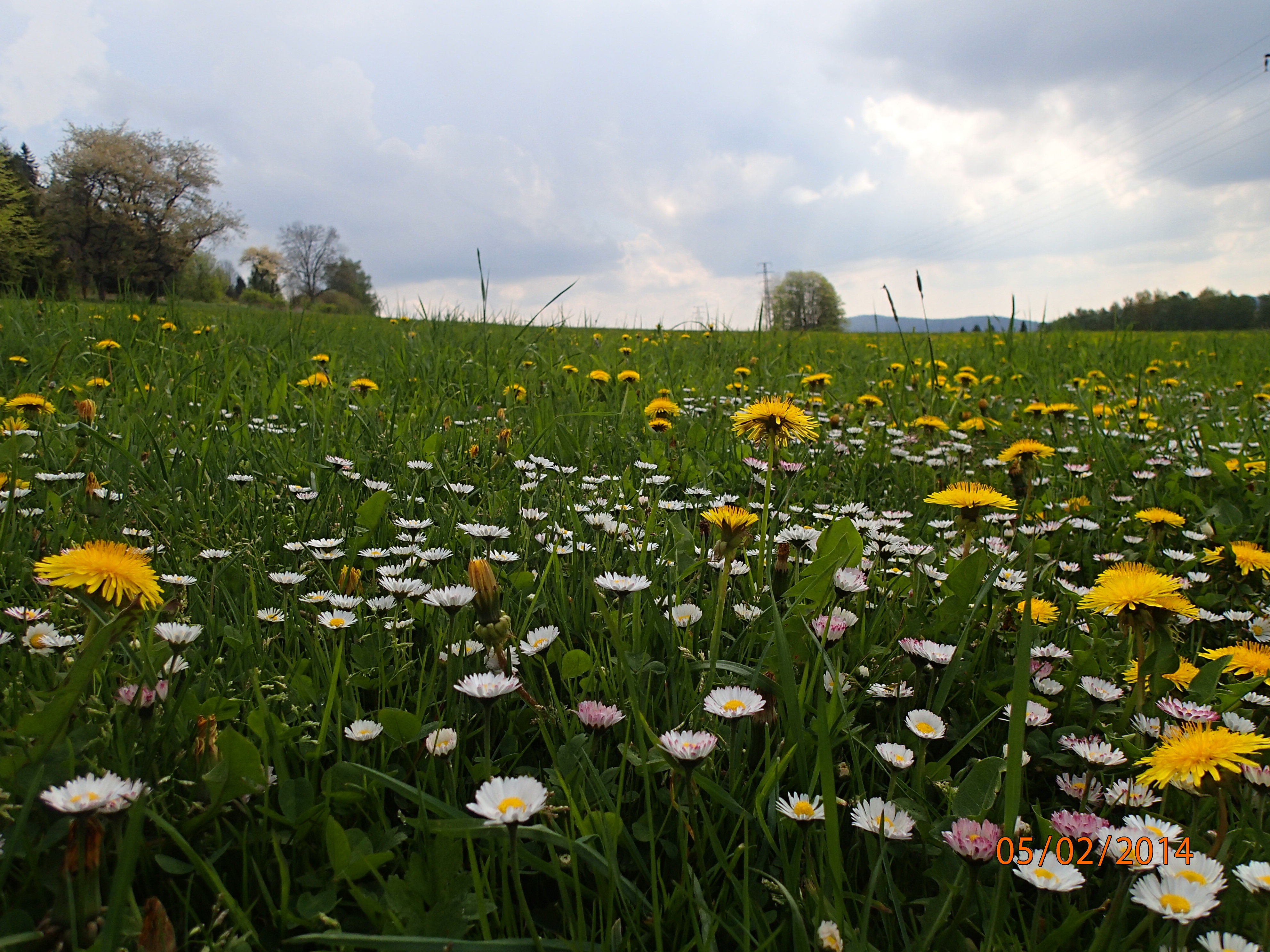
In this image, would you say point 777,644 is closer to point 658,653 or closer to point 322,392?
point 658,653

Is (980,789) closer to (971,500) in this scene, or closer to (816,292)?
(971,500)

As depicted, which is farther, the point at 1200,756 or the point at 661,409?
the point at 661,409

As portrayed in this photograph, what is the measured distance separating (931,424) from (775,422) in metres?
1.63

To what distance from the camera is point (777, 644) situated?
1164mm

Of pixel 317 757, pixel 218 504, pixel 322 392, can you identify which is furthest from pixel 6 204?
pixel 317 757

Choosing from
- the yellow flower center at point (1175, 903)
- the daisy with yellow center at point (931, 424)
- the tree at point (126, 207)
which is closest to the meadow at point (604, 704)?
the yellow flower center at point (1175, 903)

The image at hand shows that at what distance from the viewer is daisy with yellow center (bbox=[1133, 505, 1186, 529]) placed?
214 cm

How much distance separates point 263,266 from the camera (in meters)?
51.8

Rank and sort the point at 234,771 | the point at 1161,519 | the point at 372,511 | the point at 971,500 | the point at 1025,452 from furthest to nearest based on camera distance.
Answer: the point at 1025,452 → the point at 1161,519 → the point at 372,511 → the point at 971,500 → the point at 234,771

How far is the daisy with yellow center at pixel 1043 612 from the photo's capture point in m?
1.60

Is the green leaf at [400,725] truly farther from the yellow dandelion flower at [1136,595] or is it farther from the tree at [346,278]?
the tree at [346,278]

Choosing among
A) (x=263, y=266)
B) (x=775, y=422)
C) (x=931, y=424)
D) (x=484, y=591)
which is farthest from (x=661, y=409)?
(x=263, y=266)

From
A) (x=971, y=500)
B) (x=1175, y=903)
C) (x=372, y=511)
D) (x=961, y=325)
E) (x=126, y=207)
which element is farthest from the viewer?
(x=126, y=207)
